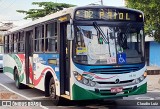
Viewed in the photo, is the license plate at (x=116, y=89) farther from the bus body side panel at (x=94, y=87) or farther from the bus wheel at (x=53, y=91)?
the bus wheel at (x=53, y=91)

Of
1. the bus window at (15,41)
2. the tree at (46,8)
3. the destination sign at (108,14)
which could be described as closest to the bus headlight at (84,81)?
the destination sign at (108,14)

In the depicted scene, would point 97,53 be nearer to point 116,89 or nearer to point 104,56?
point 104,56

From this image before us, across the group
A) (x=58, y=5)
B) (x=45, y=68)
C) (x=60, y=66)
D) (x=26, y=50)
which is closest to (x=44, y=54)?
(x=45, y=68)

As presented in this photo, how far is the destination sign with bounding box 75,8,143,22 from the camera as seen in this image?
351 inches

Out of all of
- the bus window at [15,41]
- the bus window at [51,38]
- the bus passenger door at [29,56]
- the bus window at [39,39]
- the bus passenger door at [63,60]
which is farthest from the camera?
the bus window at [15,41]

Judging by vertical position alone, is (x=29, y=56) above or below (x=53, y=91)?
above

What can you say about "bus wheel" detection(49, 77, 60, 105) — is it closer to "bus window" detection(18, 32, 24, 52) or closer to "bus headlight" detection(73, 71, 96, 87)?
"bus headlight" detection(73, 71, 96, 87)

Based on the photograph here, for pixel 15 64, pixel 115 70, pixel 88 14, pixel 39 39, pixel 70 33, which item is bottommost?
pixel 15 64

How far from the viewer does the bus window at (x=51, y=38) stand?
1016cm

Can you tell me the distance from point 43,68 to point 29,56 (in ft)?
7.63

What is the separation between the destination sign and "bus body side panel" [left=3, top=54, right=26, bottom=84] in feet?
19.1

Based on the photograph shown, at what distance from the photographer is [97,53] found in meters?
8.77

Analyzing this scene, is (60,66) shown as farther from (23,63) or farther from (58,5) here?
(58,5)

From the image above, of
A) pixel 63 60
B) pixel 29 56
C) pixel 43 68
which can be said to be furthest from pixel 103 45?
pixel 29 56
